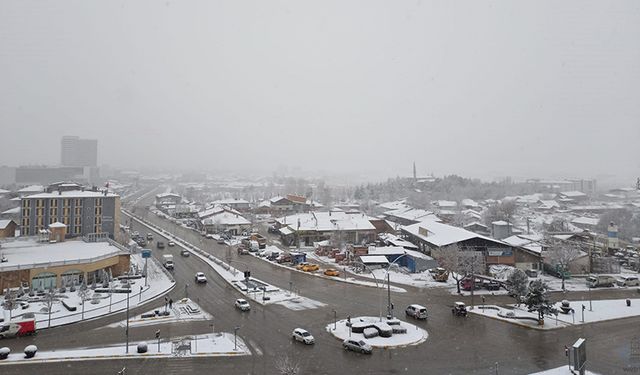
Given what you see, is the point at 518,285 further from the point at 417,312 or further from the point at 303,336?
the point at 303,336

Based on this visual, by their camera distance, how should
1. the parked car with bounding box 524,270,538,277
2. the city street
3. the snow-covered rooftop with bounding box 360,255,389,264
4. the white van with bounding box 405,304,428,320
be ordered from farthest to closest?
the snow-covered rooftop with bounding box 360,255,389,264
the parked car with bounding box 524,270,538,277
the white van with bounding box 405,304,428,320
the city street

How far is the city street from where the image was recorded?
19.5m

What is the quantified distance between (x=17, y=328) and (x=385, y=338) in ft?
69.5

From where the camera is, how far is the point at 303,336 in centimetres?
2272

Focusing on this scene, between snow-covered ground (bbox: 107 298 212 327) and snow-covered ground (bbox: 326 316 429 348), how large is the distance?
8732 millimetres

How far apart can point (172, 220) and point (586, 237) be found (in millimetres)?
74438

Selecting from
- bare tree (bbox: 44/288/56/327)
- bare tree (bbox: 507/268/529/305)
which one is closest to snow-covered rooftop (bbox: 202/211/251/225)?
bare tree (bbox: 44/288/56/327)

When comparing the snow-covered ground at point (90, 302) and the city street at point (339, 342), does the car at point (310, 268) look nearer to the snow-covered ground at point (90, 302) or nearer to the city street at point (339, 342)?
the city street at point (339, 342)

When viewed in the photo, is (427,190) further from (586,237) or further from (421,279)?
(421,279)

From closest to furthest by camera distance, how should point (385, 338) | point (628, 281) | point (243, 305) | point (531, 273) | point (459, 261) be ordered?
point (385, 338) → point (243, 305) → point (459, 261) → point (628, 281) → point (531, 273)

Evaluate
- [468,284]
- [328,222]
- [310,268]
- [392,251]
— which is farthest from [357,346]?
[328,222]

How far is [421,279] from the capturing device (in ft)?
132

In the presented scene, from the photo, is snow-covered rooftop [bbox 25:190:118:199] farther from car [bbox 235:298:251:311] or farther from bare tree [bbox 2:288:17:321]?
car [bbox 235:298:251:311]

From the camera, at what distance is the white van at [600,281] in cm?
3781
